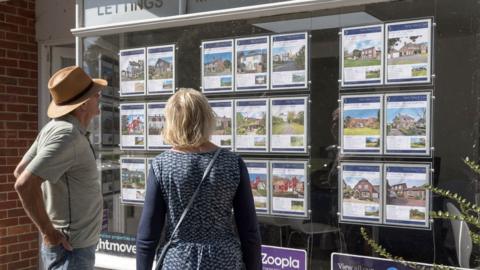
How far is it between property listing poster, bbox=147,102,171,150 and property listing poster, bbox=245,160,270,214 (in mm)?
776

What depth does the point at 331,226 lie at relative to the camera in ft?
11.6

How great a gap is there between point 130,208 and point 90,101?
1.49m

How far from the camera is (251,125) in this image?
3771 mm

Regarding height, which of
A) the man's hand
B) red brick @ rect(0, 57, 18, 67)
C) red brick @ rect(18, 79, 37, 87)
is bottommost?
the man's hand

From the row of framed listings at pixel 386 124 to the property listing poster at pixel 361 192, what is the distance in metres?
0.11

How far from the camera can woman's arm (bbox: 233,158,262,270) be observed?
7.88 ft

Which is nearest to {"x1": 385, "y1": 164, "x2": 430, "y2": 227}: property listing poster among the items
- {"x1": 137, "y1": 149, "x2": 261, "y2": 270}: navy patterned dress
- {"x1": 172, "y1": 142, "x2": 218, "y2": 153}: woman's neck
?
{"x1": 137, "y1": 149, "x2": 261, "y2": 270}: navy patterned dress

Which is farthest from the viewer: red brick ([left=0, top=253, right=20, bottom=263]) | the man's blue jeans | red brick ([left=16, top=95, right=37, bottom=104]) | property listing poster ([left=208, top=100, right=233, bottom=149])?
red brick ([left=16, top=95, right=37, bottom=104])

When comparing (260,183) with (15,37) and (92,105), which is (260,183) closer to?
(92,105)

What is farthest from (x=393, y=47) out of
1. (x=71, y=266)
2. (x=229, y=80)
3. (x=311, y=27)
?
(x=71, y=266)

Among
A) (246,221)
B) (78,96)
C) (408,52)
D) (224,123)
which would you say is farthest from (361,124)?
(78,96)

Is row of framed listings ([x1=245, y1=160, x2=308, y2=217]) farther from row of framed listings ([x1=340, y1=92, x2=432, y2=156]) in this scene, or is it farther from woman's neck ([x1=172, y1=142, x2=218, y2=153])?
woman's neck ([x1=172, y1=142, x2=218, y2=153])

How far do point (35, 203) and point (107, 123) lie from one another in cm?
177

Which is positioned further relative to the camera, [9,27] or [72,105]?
[9,27]
